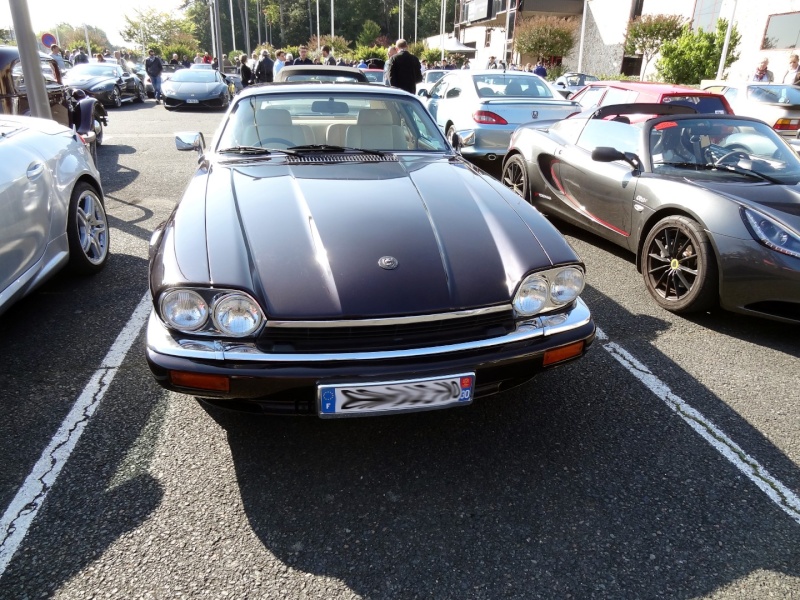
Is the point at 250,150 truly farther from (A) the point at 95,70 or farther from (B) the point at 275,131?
(A) the point at 95,70

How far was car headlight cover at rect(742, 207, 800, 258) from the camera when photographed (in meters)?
3.33

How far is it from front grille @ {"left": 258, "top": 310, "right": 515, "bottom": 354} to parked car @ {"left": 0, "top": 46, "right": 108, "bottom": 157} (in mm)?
5378

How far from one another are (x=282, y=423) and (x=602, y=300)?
2.54 meters

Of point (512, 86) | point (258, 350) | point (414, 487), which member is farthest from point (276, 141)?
point (512, 86)

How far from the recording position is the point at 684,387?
3.04 m

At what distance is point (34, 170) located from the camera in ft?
11.5

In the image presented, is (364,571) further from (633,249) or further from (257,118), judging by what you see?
(633,249)

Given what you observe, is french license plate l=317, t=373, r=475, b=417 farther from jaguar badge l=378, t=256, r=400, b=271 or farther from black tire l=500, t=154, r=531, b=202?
black tire l=500, t=154, r=531, b=202

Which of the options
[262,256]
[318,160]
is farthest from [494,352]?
[318,160]

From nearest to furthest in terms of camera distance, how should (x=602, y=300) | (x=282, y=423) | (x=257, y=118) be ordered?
(x=282, y=423)
(x=257, y=118)
(x=602, y=300)

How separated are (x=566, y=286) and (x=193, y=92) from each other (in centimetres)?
1666

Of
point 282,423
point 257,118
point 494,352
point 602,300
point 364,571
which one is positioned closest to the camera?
point 364,571

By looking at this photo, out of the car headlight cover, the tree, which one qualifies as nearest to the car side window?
the car headlight cover

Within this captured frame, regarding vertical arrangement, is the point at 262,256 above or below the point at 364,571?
above
